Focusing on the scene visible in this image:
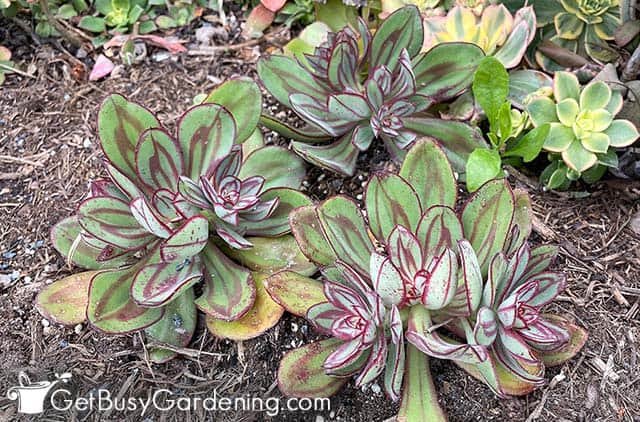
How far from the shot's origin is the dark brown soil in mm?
1712

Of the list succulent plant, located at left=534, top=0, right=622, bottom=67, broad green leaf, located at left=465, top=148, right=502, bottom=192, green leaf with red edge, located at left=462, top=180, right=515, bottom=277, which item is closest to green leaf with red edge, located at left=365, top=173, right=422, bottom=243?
green leaf with red edge, located at left=462, top=180, right=515, bottom=277

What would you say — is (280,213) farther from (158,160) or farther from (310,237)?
(158,160)

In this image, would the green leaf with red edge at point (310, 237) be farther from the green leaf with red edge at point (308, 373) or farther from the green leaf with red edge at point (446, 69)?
the green leaf with red edge at point (446, 69)

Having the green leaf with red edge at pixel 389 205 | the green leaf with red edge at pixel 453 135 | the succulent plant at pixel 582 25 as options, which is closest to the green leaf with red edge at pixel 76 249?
the green leaf with red edge at pixel 389 205

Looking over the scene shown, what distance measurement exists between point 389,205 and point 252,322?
47 cm

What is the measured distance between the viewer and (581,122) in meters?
1.99

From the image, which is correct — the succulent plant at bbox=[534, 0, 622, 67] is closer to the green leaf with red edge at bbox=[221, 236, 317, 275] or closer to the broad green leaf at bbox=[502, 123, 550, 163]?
the broad green leaf at bbox=[502, 123, 550, 163]

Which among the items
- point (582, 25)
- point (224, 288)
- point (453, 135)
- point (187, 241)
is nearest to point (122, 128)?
point (187, 241)

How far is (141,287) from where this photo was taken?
1.68 metres

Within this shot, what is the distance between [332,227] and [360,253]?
101 mm

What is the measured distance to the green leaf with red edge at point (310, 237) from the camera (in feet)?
5.73

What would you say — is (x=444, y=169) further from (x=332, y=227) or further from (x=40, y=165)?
(x=40, y=165)

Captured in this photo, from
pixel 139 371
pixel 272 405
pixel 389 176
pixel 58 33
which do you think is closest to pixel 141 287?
pixel 139 371

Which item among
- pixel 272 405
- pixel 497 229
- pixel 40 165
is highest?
pixel 497 229
